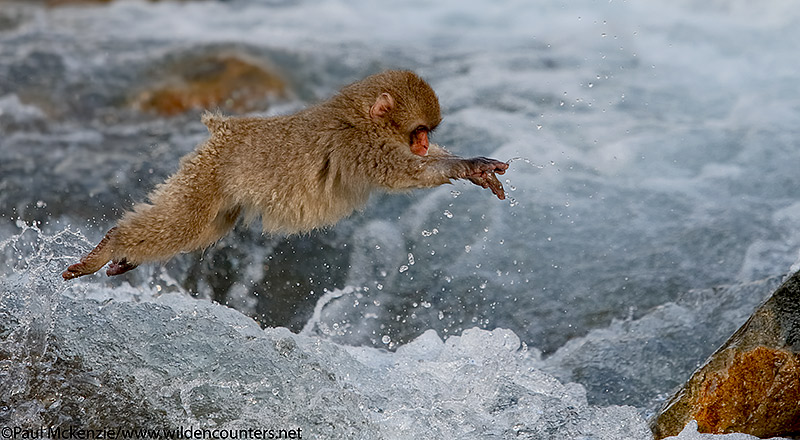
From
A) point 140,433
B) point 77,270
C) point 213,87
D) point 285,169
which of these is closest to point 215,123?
point 285,169

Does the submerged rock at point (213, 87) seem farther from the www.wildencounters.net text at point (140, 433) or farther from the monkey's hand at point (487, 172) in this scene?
the monkey's hand at point (487, 172)

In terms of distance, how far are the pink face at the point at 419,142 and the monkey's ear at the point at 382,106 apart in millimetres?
165

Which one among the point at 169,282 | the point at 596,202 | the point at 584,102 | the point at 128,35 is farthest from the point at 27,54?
the point at 596,202

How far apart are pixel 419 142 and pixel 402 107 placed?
0.58ft

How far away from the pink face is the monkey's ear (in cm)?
17

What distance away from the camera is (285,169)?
4.04 m

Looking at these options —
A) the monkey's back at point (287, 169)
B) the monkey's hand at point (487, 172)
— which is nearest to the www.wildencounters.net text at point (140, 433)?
the monkey's back at point (287, 169)

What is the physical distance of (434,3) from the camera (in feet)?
39.3

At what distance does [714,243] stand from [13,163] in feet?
17.6

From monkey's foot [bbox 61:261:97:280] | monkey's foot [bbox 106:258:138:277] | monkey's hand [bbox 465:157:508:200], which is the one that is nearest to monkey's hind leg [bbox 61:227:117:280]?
monkey's foot [bbox 61:261:97:280]

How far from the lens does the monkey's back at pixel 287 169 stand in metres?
4.02

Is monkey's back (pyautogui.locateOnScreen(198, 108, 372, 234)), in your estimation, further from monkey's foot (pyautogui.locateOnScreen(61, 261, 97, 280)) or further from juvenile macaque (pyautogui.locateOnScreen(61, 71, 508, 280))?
monkey's foot (pyautogui.locateOnScreen(61, 261, 97, 280))

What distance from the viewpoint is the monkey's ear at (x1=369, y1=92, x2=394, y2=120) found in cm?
392

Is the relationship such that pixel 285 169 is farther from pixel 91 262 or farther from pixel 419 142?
pixel 91 262
